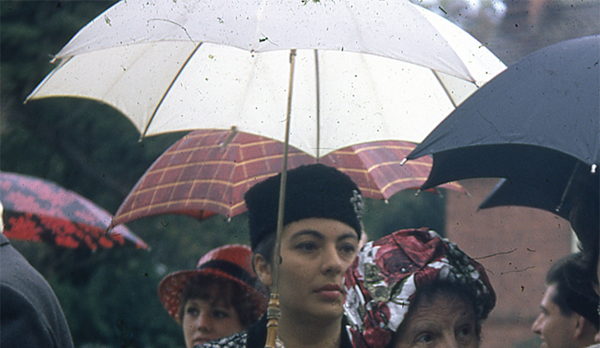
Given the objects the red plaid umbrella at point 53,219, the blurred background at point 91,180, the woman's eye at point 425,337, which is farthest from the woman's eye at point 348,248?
the blurred background at point 91,180

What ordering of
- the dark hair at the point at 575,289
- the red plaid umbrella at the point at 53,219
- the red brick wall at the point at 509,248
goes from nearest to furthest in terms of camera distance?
the dark hair at the point at 575,289
the red plaid umbrella at the point at 53,219
the red brick wall at the point at 509,248

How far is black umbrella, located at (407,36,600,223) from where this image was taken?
1.78 meters

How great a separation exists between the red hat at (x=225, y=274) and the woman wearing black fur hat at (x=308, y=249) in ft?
1.38

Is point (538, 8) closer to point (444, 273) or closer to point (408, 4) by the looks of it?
point (408, 4)

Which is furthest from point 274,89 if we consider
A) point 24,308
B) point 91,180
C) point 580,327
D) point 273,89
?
point 91,180

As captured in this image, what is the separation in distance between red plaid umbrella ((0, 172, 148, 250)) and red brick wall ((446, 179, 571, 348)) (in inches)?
170

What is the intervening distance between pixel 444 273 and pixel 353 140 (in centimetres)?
83

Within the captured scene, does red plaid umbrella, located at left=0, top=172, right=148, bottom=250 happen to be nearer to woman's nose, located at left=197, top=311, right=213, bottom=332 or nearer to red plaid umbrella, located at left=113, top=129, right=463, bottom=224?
red plaid umbrella, located at left=113, top=129, right=463, bottom=224

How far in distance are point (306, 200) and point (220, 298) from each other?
0.82 meters

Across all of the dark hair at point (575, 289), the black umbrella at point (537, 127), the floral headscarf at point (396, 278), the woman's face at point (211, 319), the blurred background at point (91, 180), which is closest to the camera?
the black umbrella at point (537, 127)

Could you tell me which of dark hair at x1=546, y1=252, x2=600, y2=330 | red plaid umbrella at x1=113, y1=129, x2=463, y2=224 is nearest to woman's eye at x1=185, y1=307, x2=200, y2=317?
red plaid umbrella at x1=113, y1=129, x2=463, y2=224

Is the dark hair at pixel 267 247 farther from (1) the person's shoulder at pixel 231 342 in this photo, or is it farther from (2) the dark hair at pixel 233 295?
(2) the dark hair at pixel 233 295

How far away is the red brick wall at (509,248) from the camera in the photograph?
7.46m

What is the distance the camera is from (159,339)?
6723 mm
